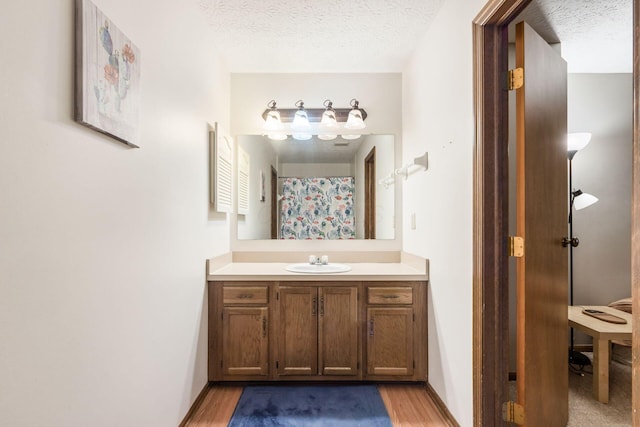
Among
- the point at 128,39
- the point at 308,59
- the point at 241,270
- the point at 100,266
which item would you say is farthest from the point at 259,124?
the point at 100,266

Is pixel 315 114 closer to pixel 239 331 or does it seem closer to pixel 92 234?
pixel 239 331

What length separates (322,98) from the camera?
2.90 meters

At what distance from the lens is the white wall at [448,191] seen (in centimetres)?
167

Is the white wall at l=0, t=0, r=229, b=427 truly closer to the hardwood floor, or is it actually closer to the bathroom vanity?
the hardwood floor

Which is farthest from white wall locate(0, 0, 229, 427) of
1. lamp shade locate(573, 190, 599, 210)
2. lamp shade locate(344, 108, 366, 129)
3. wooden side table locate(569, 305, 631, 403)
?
→ lamp shade locate(573, 190, 599, 210)

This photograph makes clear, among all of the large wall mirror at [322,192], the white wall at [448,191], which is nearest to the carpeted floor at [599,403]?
the white wall at [448,191]

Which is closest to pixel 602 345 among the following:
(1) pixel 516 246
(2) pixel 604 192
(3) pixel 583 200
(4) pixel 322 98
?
(3) pixel 583 200

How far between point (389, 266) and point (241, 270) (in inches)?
45.4

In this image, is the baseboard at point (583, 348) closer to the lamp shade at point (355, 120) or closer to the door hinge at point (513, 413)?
the door hinge at point (513, 413)

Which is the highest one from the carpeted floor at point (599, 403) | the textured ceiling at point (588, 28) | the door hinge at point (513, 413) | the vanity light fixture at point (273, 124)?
the textured ceiling at point (588, 28)

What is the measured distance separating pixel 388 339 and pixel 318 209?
1189mm

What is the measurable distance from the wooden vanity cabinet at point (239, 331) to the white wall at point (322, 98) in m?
0.63

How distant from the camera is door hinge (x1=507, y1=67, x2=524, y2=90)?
1.50 metres

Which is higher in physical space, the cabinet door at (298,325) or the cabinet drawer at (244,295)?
the cabinet drawer at (244,295)
